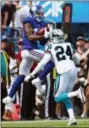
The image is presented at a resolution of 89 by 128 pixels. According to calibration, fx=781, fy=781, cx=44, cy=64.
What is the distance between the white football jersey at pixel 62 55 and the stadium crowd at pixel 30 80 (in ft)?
0.35

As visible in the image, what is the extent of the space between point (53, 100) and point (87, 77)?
58 centimetres

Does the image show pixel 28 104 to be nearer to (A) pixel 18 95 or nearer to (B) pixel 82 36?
(A) pixel 18 95

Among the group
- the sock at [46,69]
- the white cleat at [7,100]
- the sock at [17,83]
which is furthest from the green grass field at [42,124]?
the sock at [46,69]

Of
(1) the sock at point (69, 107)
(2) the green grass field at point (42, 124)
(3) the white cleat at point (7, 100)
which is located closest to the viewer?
(2) the green grass field at point (42, 124)

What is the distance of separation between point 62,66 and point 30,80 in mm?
520

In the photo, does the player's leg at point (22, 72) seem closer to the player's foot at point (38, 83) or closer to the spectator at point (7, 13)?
the player's foot at point (38, 83)

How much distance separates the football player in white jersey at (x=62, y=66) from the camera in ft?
35.3

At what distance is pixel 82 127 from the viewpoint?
10.7 metres

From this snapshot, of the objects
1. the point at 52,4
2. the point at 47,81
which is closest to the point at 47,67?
the point at 47,81

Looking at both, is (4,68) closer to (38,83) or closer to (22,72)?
(22,72)

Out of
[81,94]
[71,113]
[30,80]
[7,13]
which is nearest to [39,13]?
[7,13]

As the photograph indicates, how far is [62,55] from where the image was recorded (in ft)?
35.2

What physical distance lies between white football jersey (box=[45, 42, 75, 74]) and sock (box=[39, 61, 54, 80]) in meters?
0.08

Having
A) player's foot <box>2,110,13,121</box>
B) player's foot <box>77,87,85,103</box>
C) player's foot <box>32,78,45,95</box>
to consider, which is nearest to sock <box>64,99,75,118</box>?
player's foot <box>77,87,85,103</box>
